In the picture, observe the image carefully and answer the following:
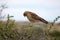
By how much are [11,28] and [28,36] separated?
325 mm

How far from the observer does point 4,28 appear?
3.13m

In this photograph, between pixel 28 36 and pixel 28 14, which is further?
pixel 28 14

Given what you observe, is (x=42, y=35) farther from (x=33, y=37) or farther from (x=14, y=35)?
(x=14, y=35)

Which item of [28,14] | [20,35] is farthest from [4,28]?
[28,14]

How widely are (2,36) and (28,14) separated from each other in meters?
3.39

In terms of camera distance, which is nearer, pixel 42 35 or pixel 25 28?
pixel 42 35

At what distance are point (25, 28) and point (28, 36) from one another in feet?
1.04

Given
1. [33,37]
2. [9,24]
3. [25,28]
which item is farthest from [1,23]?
[33,37]

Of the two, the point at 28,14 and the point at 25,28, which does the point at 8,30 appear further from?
the point at 28,14

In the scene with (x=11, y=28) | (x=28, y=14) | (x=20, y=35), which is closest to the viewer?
(x=20, y=35)

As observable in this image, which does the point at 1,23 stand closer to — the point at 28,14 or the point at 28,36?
the point at 28,36

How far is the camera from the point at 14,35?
2.98 meters

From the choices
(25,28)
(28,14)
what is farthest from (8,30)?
(28,14)

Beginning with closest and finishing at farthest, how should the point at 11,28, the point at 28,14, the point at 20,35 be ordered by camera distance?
the point at 20,35
the point at 11,28
the point at 28,14
